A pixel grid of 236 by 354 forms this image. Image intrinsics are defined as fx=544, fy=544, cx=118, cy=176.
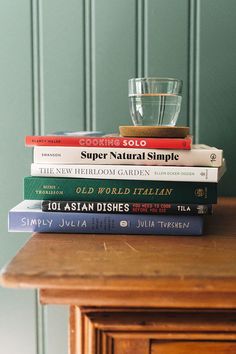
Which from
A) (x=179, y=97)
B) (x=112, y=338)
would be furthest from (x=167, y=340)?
(x=179, y=97)

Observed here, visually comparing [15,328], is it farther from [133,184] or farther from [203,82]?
[203,82]

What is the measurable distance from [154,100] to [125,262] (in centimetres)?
34

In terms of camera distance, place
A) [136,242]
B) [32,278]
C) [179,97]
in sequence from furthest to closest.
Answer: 1. [179,97]
2. [136,242]
3. [32,278]

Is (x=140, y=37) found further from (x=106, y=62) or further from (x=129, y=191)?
(x=129, y=191)

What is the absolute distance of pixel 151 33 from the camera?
1.08m

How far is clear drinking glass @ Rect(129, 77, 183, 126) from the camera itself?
2.91ft

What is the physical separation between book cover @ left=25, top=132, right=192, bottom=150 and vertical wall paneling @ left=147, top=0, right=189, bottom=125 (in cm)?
31

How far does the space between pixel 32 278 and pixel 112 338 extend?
0.41ft

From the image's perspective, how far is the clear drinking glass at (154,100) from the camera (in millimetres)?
886

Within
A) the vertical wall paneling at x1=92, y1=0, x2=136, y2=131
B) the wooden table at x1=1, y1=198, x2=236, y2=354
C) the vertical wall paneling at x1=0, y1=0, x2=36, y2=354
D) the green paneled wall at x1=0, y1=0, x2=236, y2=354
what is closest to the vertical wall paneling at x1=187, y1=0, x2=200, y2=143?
the green paneled wall at x1=0, y1=0, x2=236, y2=354

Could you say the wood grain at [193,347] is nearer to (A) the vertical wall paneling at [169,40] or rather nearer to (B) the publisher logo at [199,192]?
(B) the publisher logo at [199,192]

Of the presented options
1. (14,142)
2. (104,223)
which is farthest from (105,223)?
(14,142)

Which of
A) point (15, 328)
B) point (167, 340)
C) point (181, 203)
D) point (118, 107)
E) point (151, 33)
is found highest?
point (151, 33)

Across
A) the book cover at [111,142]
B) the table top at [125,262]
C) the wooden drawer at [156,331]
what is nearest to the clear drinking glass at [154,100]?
the book cover at [111,142]
